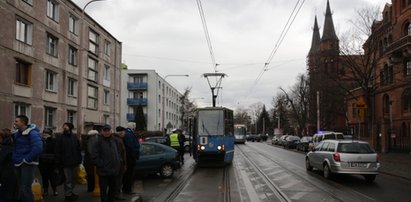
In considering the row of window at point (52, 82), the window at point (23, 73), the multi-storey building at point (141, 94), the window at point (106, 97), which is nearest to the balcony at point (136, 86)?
the multi-storey building at point (141, 94)

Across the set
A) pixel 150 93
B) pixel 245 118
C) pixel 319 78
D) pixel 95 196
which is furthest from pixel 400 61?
pixel 245 118

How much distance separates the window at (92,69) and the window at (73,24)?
3992 millimetres

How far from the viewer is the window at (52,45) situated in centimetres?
2752

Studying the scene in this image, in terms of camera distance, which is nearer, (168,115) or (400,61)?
→ (400,61)

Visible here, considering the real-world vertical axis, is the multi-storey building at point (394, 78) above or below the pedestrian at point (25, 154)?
above

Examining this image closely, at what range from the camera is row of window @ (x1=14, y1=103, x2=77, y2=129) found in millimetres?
23672

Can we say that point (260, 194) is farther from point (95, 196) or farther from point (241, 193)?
point (95, 196)

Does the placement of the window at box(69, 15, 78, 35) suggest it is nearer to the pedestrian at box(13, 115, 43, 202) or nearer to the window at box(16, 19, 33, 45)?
the window at box(16, 19, 33, 45)

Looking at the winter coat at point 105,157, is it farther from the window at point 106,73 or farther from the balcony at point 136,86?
the balcony at point 136,86

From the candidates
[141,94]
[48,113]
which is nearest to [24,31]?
[48,113]

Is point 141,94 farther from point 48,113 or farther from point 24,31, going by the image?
point 24,31

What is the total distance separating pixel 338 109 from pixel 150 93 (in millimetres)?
32100

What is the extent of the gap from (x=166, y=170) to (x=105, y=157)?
24.4 ft

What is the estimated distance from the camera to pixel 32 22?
24.7m
